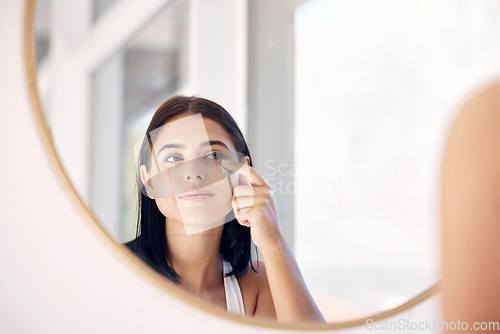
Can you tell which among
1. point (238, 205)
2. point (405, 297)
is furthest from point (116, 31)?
point (405, 297)

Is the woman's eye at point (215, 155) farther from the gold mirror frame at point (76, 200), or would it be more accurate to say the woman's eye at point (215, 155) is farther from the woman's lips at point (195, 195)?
the gold mirror frame at point (76, 200)

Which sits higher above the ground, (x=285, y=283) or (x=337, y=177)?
(x=337, y=177)

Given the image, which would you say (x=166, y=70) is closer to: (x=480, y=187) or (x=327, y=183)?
(x=327, y=183)

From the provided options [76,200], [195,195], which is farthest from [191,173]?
[76,200]

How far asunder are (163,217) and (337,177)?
0.80 ft

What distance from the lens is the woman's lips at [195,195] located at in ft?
1.93

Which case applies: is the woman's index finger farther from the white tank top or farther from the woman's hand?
the white tank top

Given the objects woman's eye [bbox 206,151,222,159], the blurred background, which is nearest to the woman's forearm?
the blurred background

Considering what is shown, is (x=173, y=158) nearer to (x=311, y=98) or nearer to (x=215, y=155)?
(x=215, y=155)

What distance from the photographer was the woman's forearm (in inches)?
24.3

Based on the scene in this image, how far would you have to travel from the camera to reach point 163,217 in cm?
59

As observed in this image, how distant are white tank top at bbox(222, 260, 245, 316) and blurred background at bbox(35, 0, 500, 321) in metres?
0.09

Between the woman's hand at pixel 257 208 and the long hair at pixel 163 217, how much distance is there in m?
0.01

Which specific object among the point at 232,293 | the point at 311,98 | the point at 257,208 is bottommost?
the point at 232,293
